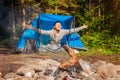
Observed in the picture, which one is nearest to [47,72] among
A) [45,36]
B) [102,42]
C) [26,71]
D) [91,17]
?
[26,71]

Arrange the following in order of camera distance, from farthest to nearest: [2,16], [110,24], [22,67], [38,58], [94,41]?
[2,16] < [110,24] < [94,41] < [38,58] < [22,67]

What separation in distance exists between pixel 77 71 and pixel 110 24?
28.3 feet

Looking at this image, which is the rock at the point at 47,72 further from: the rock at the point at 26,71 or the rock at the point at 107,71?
the rock at the point at 107,71

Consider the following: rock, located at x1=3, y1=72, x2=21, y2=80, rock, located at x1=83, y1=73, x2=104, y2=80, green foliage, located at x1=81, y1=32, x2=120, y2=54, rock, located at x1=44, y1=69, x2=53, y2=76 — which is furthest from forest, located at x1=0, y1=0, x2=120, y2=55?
rock, located at x1=3, y1=72, x2=21, y2=80

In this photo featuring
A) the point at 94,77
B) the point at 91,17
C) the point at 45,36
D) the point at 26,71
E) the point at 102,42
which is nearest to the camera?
the point at 94,77

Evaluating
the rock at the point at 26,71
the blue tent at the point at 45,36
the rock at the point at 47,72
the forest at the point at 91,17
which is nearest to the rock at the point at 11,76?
the rock at the point at 26,71

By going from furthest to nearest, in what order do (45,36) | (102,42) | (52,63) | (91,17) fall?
(91,17)
(102,42)
(45,36)
(52,63)

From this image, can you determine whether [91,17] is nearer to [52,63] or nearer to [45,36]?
[45,36]

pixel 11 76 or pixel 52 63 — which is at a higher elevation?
pixel 52 63

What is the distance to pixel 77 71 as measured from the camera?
30.5 ft

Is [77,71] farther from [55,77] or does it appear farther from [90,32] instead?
[90,32]

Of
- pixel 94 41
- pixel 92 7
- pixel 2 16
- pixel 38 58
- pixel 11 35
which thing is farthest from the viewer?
pixel 2 16

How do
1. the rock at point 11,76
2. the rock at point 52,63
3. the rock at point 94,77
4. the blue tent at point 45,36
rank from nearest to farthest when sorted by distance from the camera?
the rock at point 94,77 → the rock at point 11,76 → the rock at point 52,63 → the blue tent at point 45,36

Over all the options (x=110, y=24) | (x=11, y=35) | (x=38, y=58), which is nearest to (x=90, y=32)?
(x=110, y=24)
